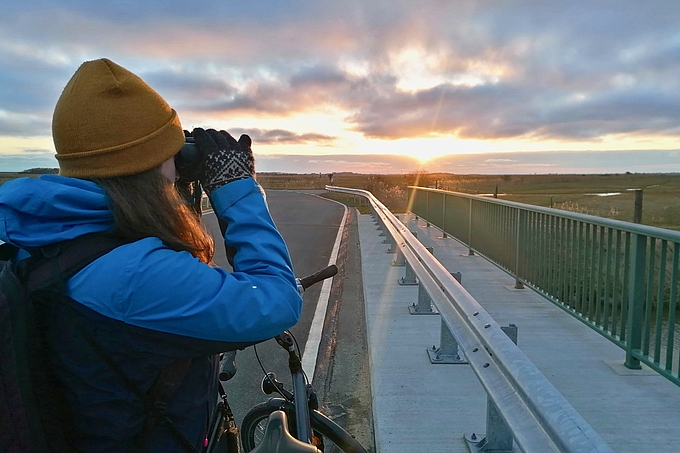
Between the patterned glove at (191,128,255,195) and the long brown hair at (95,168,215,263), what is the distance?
13cm

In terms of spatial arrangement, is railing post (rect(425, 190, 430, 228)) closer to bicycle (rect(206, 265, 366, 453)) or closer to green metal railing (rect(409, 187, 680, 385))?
green metal railing (rect(409, 187, 680, 385))

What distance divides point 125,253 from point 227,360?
1.35 meters

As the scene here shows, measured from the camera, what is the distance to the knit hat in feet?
4.96

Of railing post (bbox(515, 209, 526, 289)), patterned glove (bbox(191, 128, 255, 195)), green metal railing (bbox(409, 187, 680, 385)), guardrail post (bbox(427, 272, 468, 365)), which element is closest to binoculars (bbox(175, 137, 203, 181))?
patterned glove (bbox(191, 128, 255, 195))

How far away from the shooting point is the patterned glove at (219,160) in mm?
1770

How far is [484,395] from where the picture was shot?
402cm

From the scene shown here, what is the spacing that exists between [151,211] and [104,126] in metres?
0.26

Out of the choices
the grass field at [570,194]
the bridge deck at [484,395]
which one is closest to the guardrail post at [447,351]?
the bridge deck at [484,395]

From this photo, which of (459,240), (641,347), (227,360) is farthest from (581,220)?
(459,240)

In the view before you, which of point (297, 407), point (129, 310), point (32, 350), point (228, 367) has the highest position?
point (129, 310)

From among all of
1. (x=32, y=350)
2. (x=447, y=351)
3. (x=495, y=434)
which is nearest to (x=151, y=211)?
(x=32, y=350)

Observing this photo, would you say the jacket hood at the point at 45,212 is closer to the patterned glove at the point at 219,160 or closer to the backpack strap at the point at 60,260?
the backpack strap at the point at 60,260

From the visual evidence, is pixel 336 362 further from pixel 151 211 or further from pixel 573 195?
pixel 573 195

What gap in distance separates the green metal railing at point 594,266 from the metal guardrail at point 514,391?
139cm
